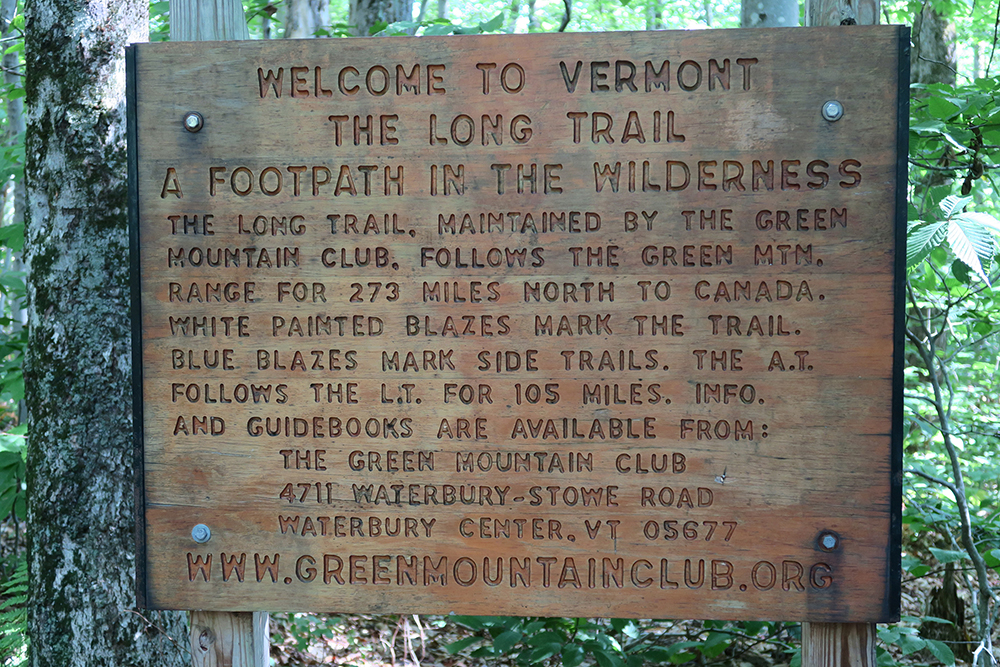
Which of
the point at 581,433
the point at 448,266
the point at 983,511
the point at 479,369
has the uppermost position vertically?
the point at 448,266

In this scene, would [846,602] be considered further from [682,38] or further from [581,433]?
[682,38]

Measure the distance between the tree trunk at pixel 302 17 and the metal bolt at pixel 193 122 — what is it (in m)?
5.45

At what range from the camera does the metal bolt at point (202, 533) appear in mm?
1989

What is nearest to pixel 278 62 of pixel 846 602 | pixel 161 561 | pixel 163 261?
pixel 163 261

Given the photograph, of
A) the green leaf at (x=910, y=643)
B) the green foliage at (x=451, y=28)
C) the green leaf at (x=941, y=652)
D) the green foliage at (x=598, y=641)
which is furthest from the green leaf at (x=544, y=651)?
the green foliage at (x=451, y=28)

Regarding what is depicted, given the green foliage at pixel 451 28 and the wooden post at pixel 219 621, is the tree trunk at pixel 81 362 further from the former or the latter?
the green foliage at pixel 451 28

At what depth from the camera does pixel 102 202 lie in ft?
9.57

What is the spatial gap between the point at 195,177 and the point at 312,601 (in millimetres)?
1222

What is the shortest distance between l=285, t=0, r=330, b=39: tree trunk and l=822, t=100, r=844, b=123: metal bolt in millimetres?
6076


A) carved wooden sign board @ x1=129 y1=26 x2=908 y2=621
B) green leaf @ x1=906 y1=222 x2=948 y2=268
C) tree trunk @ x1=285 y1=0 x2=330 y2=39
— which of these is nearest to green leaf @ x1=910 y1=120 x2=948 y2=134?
green leaf @ x1=906 y1=222 x2=948 y2=268

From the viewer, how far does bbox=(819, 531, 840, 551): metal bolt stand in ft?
6.14

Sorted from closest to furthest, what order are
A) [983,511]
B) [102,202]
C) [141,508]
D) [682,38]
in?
[682,38]
[141,508]
[102,202]
[983,511]

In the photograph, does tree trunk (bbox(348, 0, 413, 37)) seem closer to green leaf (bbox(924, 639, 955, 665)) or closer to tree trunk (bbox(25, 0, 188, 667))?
tree trunk (bbox(25, 0, 188, 667))

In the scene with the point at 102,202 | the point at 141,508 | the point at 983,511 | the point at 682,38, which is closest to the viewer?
the point at 682,38
